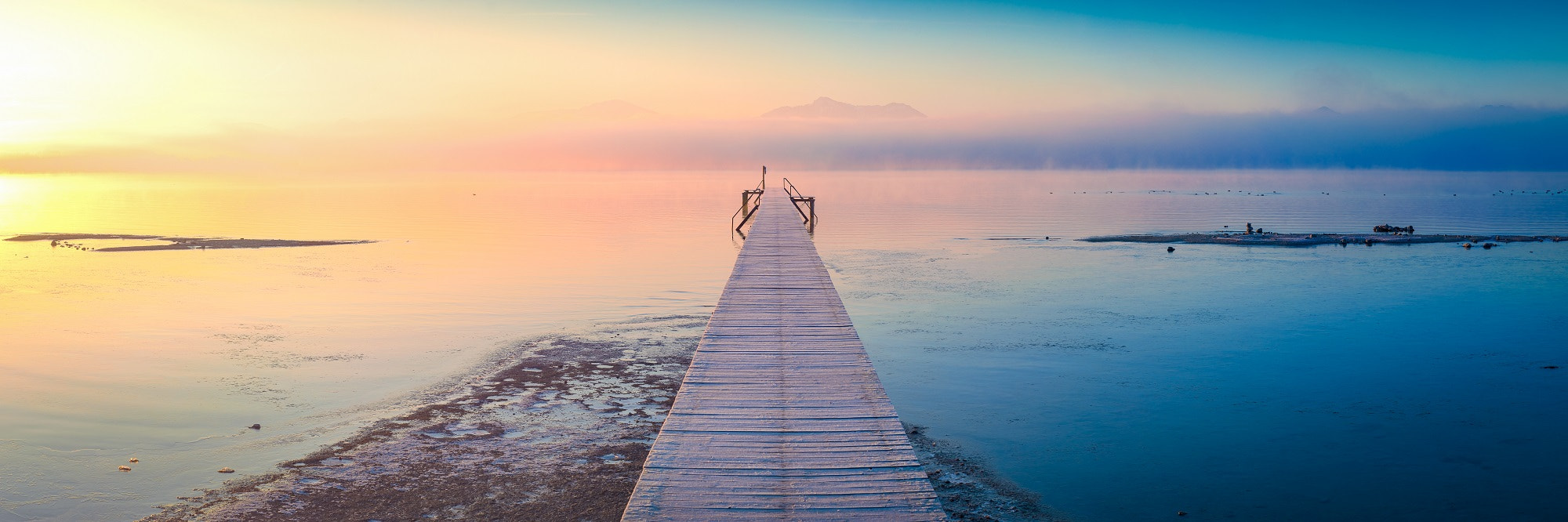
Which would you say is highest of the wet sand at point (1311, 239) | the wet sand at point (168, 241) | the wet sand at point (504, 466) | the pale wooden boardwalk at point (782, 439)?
the wet sand at point (1311, 239)

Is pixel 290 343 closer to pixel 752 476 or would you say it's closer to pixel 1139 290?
pixel 752 476

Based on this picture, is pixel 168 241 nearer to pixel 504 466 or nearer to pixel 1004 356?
pixel 504 466

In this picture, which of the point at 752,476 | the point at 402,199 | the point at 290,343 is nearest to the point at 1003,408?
the point at 752,476

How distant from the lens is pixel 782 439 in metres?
7.56

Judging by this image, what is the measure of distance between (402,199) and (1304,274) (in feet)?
255

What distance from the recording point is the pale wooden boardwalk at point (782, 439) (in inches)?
247

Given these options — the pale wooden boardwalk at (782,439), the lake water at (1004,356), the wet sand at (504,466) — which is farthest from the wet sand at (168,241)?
the pale wooden boardwalk at (782,439)

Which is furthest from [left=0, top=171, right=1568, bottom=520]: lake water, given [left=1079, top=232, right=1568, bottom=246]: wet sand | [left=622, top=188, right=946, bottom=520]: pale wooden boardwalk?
[left=622, top=188, right=946, bottom=520]: pale wooden boardwalk

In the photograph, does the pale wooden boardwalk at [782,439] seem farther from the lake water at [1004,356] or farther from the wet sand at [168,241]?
the wet sand at [168,241]

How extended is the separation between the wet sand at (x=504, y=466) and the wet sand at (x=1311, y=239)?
106ft

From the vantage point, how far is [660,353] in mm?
16125

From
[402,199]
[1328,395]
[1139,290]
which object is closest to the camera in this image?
[1328,395]

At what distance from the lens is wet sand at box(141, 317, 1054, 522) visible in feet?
29.3

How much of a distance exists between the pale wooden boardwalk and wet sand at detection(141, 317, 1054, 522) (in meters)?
1.51
